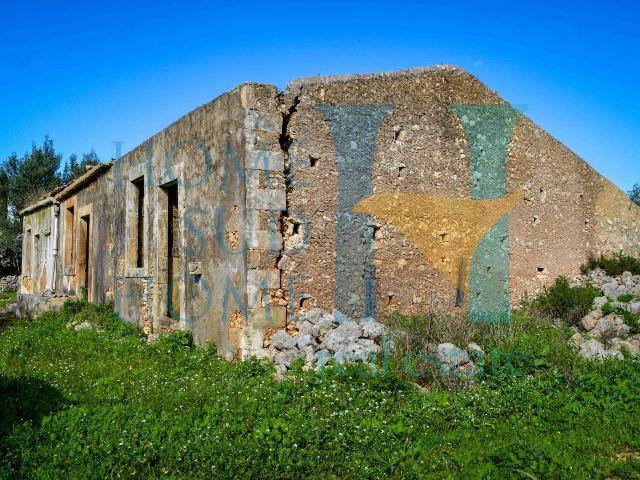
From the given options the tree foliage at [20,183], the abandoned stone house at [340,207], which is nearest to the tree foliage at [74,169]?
the tree foliage at [20,183]

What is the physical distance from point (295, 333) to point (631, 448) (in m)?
3.99

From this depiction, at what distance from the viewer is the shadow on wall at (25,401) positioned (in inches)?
184

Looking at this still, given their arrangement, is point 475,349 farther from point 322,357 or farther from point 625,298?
point 625,298

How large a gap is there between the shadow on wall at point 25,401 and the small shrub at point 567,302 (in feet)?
25.0

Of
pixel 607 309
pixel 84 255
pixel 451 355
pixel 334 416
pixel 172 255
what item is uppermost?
pixel 84 255

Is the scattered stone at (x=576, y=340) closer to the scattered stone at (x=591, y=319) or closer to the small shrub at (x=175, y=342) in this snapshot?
the scattered stone at (x=591, y=319)

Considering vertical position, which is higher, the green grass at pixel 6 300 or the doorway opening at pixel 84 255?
the doorway opening at pixel 84 255

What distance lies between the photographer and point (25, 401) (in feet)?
16.9

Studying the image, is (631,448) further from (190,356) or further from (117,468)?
(190,356)

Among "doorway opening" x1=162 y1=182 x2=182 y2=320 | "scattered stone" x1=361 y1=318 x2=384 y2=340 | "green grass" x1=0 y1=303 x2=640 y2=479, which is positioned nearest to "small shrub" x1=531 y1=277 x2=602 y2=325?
"green grass" x1=0 y1=303 x2=640 y2=479

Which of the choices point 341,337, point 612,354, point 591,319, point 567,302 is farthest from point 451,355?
point 567,302

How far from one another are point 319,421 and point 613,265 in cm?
932

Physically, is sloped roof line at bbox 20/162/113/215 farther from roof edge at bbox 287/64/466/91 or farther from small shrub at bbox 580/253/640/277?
small shrub at bbox 580/253/640/277

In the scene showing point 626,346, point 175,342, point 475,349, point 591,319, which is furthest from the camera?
point 591,319
